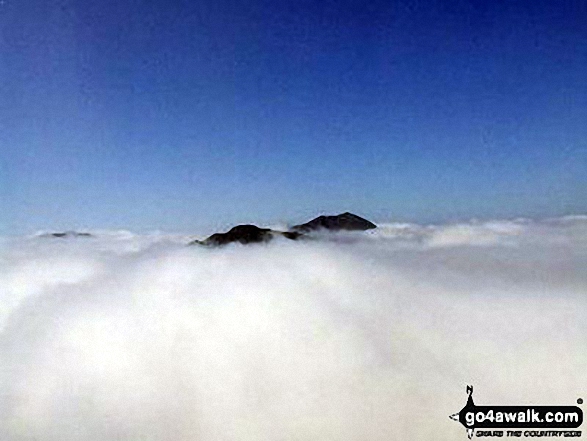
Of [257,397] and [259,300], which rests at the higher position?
[259,300]

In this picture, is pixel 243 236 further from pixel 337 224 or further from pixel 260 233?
pixel 337 224

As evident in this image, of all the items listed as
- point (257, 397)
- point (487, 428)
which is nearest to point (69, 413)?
point (257, 397)

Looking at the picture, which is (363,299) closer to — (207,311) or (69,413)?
(207,311)

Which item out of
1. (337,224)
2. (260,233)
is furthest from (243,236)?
(337,224)

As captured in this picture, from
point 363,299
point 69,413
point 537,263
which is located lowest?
point 69,413

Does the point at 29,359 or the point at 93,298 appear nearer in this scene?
the point at 29,359

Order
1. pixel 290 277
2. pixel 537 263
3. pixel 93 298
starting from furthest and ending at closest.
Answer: pixel 93 298 < pixel 290 277 < pixel 537 263

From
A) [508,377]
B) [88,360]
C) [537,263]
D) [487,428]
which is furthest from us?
[88,360]
